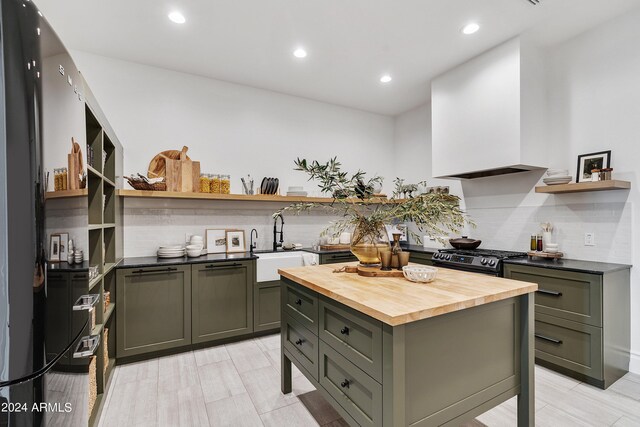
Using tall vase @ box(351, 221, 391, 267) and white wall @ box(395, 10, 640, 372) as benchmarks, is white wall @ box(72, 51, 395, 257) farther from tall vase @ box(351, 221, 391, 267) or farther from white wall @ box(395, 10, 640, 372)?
white wall @ box(395, 10, 640, 372)

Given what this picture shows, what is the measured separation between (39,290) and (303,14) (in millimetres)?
2671

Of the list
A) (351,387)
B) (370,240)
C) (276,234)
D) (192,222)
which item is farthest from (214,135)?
(351,387)

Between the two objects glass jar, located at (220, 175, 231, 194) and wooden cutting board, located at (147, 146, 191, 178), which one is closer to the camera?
wooden cutting board, located at (147, 146, 191, 178)

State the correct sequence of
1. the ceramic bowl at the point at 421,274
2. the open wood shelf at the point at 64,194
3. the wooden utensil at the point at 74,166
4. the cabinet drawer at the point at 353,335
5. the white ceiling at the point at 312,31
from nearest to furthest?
1. the open wood shelf at the point at 64,194
2. the wooden utensil at the point at 74,166
3. the cabinet drawer at the point at 353,335
4. the ceramic bowl at the point at 421,274
5. the white ceiling at the point at 312,31

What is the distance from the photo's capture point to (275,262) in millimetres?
3412

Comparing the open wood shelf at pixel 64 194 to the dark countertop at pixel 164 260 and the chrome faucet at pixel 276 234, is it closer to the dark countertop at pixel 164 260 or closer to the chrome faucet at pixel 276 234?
the dark countertop at pixel 164 260

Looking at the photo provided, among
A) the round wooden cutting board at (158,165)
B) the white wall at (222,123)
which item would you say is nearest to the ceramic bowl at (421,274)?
the white wall at (222,123)

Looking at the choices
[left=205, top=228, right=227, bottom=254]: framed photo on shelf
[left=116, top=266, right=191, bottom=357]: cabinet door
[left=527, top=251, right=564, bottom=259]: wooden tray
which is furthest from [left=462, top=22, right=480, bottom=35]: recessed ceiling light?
[left=116, top=266, right=191, bottom=357]: cabinet door

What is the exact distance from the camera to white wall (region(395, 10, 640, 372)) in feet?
8.59

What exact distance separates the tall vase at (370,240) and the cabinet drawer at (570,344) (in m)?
1.76

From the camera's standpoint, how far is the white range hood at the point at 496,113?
2.97 meters

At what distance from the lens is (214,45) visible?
3.06 metres

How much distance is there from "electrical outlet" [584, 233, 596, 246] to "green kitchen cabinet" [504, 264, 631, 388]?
332mm

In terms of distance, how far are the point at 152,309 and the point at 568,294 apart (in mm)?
3588
